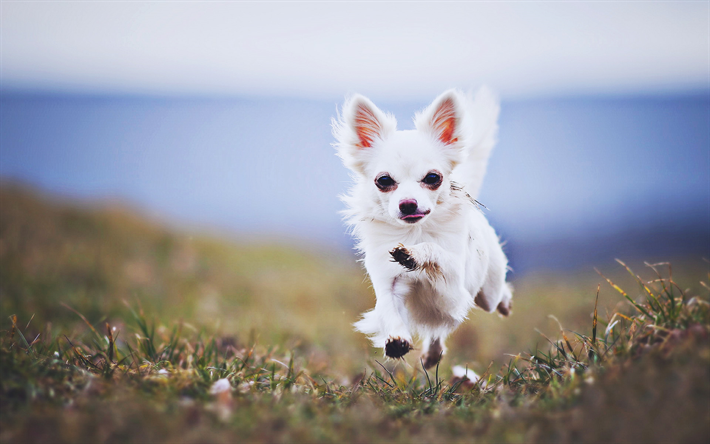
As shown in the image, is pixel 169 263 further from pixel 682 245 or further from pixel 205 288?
pixel 682 245

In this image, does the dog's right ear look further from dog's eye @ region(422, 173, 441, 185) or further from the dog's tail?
the dog's tail

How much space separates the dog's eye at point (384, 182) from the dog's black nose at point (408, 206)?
24 cm

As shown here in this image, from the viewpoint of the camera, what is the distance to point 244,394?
8.23 feet

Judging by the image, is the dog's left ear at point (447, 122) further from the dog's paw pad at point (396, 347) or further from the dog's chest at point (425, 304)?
the dog's paw pad at point (396, 347)

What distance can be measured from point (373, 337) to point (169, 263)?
662 centimetres

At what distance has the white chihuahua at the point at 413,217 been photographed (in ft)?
8.67

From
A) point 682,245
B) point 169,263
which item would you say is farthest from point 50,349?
point 682,245

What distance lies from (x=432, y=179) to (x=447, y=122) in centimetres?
54

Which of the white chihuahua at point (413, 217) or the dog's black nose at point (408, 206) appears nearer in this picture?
the dog's black nose at point (408, 206)

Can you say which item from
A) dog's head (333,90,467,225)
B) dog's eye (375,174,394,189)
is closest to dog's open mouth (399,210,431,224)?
dog's head (333,90,467,225)

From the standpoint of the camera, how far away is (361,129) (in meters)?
3.07

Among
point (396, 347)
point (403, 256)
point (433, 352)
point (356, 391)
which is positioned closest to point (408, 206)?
point (403, 256)

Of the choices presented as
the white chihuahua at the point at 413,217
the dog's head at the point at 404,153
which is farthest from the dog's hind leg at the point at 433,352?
the dog's head at the point at 404,153

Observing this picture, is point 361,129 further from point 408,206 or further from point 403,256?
point 403,256
